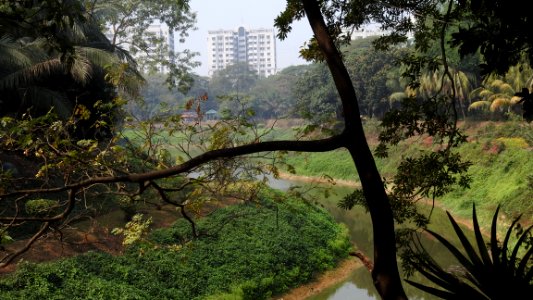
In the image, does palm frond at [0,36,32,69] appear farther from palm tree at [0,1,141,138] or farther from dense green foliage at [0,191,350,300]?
dense green foliage at [0,191,350,300]

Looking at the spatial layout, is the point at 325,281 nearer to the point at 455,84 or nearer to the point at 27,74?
the point at 27,74

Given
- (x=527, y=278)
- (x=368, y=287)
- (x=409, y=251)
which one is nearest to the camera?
(x=527, y=278)

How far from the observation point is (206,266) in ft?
39.5

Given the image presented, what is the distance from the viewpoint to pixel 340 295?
12.7m

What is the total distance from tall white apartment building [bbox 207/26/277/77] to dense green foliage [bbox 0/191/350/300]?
11751 centimetres

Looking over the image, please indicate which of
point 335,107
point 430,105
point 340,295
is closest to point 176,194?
point 340,295

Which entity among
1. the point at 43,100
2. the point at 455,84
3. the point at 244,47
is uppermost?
the point at 244,47

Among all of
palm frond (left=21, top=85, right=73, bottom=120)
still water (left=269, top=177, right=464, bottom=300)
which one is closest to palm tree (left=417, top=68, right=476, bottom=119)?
still water (left=269, top=177, right=464, bottom=300)

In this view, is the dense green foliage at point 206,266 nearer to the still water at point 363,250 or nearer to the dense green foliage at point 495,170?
the still water at point 363,250

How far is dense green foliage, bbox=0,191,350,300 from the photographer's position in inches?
371

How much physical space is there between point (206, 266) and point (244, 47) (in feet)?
411

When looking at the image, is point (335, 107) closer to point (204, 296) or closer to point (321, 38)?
point (204, 296)

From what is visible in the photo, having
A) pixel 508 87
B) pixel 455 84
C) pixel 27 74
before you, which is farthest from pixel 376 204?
pixel 455 84

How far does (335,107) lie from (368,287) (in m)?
24.8
